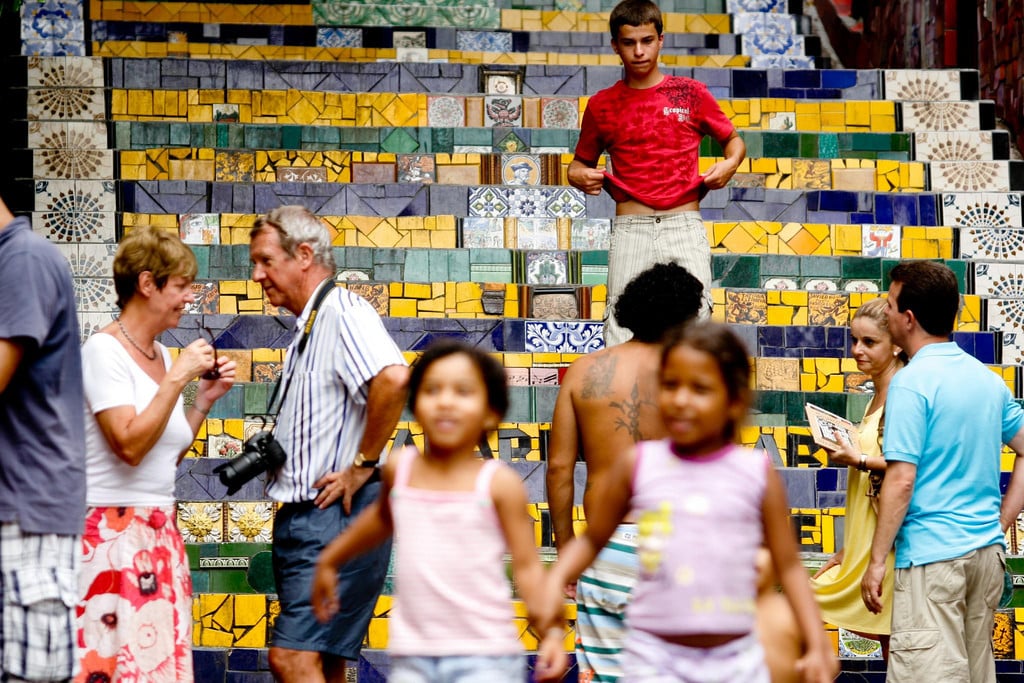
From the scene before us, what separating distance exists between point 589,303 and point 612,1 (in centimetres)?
477

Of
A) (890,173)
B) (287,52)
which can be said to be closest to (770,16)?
(890,173)

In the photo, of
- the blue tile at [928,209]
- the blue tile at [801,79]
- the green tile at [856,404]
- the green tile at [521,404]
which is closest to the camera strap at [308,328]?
the green tile at [521,404]

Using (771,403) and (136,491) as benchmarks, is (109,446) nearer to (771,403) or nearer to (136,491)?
(136,491)

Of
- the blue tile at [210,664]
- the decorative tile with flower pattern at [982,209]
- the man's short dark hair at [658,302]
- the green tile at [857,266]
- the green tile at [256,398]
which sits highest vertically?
the decorative tile with flower pattern at [982,209]

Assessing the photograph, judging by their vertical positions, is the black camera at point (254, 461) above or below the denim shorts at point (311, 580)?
above

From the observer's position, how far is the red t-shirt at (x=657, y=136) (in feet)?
21.6

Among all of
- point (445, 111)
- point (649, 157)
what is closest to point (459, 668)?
point (649, 157)

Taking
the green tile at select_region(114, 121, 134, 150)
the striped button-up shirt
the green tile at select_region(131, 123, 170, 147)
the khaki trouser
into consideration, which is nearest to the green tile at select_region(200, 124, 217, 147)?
the green tile at select_region(131, 123, 170, 147)

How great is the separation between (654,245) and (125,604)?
288 centimetres

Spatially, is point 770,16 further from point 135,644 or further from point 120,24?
point 135,644

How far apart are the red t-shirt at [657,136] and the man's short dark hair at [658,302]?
2050 millimetres

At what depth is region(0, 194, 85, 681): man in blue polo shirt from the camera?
3861 mm

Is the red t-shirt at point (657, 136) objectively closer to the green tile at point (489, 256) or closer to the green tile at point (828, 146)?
the green tile at point (489, 256)

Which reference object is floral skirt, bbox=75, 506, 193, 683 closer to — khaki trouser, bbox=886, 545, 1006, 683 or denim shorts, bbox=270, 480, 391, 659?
denim shorts, bbox=270, 480, 391, 659
